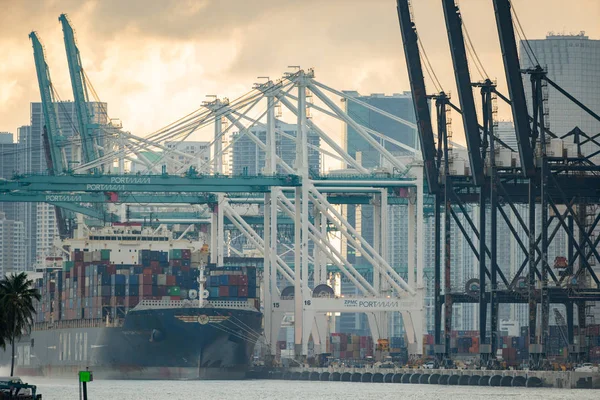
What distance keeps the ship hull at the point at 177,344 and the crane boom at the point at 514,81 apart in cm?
2347

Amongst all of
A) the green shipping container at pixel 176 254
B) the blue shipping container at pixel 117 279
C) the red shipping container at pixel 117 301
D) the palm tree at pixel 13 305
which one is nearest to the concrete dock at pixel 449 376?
the green shipping container at pixel 176 254

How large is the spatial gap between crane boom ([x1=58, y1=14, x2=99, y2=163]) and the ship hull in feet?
77.9

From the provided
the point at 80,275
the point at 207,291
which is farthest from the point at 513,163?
the point at 80,275

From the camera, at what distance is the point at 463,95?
87.4 metres

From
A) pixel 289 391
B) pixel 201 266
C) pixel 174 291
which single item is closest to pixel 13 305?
pixel 289 391

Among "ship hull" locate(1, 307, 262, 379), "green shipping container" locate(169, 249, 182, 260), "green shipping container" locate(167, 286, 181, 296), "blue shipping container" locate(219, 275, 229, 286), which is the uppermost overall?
"green shipping container" locate(169, 249, 182, 260)

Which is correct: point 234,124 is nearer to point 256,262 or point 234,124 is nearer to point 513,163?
Answer: point 513,163

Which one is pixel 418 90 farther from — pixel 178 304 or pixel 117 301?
pixel 117 301

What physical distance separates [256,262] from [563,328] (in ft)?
112

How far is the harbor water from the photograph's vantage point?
75062 millimetres

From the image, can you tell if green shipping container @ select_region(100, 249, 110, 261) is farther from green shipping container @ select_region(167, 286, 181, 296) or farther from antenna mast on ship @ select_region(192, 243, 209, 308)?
green shipping container @ select_region(167, 286, 181, 296)

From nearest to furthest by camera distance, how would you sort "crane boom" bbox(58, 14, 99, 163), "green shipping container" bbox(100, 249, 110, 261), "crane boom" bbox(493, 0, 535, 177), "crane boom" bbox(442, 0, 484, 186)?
"crane boom" bbox(493, 0, 535, 177) → "crane boom" bbox(442, 0, 484, 186) → "green shipping container" bbox(100, 249, 110, 261) → "crane boom" bbox(58, 14, 99, 163)

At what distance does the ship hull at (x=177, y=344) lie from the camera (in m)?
97.8

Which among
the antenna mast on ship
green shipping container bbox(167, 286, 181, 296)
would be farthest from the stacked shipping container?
the antenna mast on ship
